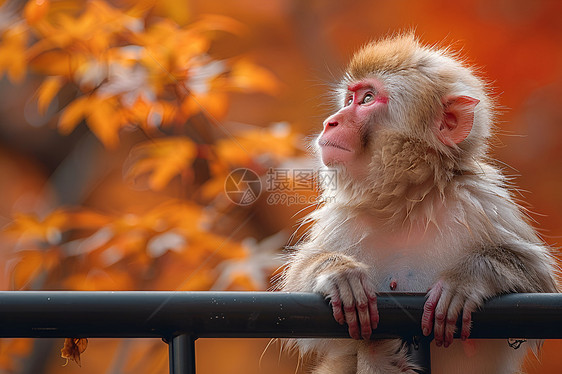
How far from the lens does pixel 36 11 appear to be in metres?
3.26

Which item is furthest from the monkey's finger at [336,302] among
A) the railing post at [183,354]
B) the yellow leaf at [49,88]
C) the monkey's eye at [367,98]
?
the yellow leaf at [49,88]

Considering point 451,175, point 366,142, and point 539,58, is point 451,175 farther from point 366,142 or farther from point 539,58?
point 539,58

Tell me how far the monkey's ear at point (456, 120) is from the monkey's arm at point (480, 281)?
0.36 meters

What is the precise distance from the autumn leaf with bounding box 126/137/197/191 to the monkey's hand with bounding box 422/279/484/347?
2071 mm

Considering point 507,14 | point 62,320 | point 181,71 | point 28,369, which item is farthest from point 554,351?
point 62,320

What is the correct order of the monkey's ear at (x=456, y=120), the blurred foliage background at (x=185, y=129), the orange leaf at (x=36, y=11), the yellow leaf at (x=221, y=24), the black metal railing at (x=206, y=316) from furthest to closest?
the yellow leaf at (x=221, y=24) < the blurred foliage background at (x=185, y=129) < the orange leaf at (x=36, y=11) < the monkey's ear at (x=456, y=120) < the black metal railing at (x=206, y=316)

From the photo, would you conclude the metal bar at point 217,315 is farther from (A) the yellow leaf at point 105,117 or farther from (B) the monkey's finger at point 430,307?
(A) the yellow leaf at point 105,117

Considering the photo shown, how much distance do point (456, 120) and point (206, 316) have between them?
1322 mm

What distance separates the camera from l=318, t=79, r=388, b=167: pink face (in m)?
2.23

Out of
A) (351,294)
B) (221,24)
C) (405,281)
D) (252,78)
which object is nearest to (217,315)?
(351,294)

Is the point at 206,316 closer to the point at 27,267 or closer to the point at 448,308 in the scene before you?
the point at 448,308

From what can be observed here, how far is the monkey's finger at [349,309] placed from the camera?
1.31 metres

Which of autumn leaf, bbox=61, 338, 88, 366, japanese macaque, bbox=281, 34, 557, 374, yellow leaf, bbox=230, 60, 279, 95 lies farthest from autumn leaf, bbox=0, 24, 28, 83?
autumn leaf, bbox=61, 338, 88, 366

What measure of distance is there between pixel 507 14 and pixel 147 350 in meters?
2.57
